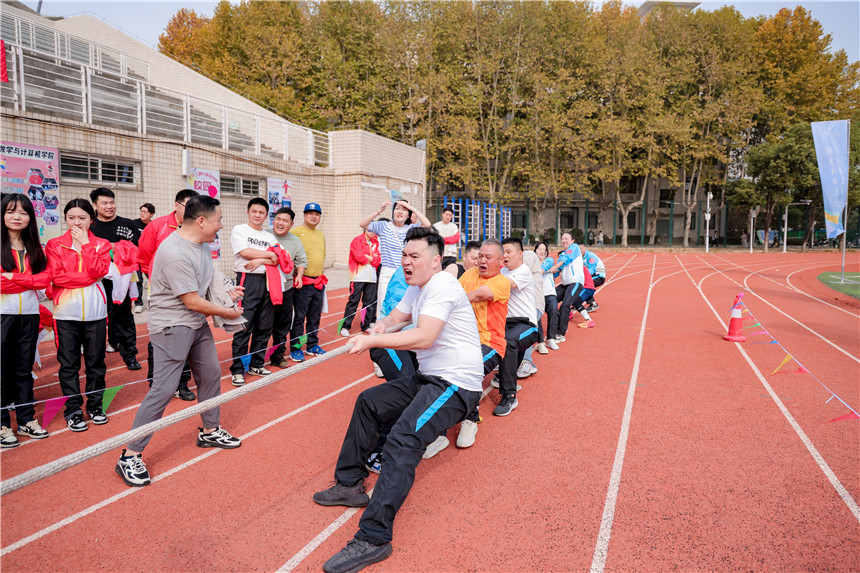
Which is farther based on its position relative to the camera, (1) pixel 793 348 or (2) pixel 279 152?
(2) pixel 279 152

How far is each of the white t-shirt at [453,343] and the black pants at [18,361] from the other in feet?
10.4

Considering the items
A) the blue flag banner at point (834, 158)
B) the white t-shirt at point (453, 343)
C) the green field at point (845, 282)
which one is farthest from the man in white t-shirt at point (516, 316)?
the blue flag banner at point (834, 158)

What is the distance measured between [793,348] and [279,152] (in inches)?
585

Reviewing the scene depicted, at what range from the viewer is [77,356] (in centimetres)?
445

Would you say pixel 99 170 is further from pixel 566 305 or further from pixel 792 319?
pixel 792 319

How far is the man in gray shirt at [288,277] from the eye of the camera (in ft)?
Result: 19.7

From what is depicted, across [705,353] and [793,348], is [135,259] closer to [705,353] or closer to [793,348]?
→ [705,353]

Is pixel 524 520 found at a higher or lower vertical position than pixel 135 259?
lower

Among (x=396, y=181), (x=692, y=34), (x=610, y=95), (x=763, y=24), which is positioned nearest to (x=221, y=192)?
(x=396, y=181)

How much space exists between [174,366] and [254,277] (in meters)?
2.11

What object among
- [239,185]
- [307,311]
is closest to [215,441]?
[307,311]

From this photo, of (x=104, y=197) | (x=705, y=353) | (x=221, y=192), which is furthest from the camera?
(x=221, y=192)

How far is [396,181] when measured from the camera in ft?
65.2

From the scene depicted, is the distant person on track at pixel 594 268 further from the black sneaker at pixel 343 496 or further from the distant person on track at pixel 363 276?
the black sneaker at pixel 343 496
